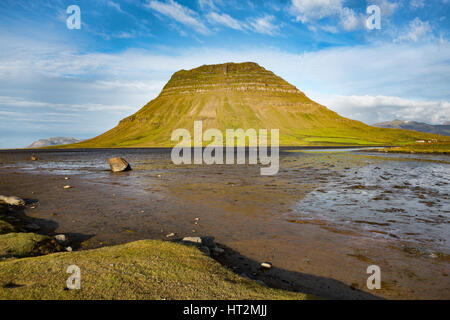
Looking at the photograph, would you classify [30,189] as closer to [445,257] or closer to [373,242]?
[373,242]

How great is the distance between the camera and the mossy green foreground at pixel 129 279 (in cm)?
536

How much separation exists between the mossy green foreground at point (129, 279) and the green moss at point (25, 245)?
6.84 feet

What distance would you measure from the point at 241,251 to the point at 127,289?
17.0ft

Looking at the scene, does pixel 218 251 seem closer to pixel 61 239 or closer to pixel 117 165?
pixel 61 239

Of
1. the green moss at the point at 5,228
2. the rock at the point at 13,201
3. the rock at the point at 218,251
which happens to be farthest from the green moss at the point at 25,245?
the rock at the point at 13,201

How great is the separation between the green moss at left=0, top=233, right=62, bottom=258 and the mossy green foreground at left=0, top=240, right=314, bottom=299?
2085 mm

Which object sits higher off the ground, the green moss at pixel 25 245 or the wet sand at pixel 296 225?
the green moss at pixel 25 245

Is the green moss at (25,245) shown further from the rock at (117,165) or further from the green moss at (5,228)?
the rock at (117,165)

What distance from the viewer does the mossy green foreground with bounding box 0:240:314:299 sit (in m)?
5.36

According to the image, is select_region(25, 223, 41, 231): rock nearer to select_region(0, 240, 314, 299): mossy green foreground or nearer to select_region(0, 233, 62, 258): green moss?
select_region(0, 233, 62, 258): green moss

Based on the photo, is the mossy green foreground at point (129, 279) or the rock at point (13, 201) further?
the rock at point (13, 201)

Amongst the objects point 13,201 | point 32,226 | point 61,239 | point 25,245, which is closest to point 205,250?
point 61,239
